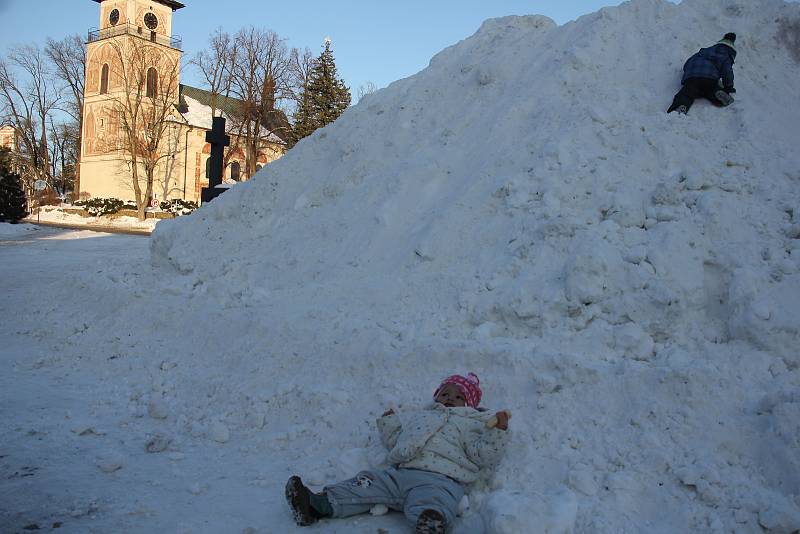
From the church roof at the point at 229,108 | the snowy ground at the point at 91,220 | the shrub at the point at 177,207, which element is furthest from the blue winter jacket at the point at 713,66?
the shrub at the point at 177,207

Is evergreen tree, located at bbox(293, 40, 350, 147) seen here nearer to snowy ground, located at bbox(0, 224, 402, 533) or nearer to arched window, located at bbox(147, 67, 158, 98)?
arched window, located at bbox(147, 67, 158, 98)

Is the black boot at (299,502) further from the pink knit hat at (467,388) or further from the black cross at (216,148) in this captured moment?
Result: the black cross at (216,148)

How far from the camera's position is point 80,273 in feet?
25.7

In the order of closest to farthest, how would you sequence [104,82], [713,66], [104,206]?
[713,66], [104,206], [104,82]

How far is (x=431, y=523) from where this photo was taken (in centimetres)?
289

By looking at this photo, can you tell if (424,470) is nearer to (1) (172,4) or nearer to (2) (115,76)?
(2) (115,76)

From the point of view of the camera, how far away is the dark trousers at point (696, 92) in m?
5.89

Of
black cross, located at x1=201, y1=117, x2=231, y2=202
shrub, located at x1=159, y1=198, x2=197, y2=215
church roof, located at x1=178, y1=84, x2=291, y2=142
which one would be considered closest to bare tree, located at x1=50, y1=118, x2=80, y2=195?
church roof, located at x1=178, y1=84, x2=291, y2=142

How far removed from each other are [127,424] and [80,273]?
14.1 ft

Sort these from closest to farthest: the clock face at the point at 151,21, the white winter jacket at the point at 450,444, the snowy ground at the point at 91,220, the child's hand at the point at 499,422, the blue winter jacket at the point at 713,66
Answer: the white winter jacket at the point at 450,444 → the child's hand at the point at 499,422 → the blue winter jacket at the point at 713,66 → the snowy ground at the point at 91,220 → the clock face at the point at 151,21

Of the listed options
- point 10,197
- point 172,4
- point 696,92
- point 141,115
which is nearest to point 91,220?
point 10,197

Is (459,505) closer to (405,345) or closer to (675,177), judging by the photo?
(405,345)

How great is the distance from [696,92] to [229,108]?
41.2 metres

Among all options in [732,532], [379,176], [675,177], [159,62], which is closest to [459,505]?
[732,532]
